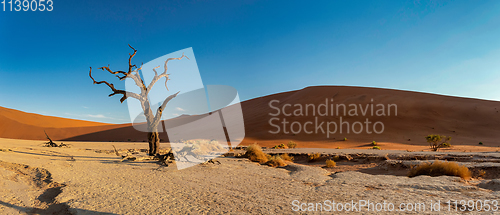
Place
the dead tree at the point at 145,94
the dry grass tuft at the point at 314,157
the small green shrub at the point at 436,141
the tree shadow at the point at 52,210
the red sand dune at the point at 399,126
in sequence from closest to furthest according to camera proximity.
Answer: the tree shadow at the point at 52,210
the dead tree at the point at 145,94
the dry grass tuft at the point at 314,157
the small green shrub at the point at 436,141
the red sand dune at the point at 399,126

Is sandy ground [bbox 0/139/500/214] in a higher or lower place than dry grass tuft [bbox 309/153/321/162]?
higher

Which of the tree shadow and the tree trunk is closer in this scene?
the tree shadow

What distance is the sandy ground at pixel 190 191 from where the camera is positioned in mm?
4457

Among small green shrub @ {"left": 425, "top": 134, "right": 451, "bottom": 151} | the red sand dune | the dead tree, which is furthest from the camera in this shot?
the red sand dune

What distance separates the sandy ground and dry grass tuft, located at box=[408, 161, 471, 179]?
2.91 feet

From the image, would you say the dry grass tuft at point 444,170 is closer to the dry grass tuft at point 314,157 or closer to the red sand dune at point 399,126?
the dry grass tuft at point 314,157

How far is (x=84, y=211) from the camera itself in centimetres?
416

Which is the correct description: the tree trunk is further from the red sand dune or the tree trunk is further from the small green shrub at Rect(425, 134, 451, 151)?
the small green shrub at Rect(425, 134, 451, 151)

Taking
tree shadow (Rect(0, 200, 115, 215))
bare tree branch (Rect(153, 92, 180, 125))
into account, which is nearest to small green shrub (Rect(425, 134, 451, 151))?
bare tree branch (Rect(153, 92, 180, 125))

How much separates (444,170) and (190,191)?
7907mm

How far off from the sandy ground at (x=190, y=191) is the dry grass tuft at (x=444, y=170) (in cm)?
89

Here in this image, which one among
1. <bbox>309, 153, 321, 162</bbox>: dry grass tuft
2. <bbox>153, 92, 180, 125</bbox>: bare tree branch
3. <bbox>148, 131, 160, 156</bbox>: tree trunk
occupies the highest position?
<bbox>153, 92, 180, 125</bbox>: bare tree branch

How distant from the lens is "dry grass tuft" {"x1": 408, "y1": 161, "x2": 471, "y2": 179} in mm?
7379

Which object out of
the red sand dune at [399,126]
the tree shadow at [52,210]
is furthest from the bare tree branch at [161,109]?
the red sand dune at [399,126]
